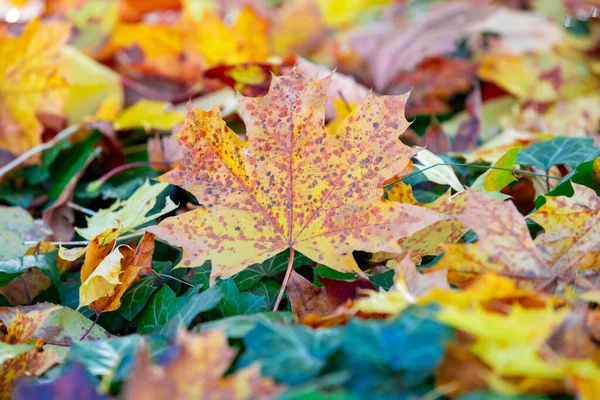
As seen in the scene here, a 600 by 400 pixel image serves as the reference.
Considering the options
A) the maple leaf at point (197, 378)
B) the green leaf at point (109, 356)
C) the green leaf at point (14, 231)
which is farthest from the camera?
the green leaf at point (14, 231)

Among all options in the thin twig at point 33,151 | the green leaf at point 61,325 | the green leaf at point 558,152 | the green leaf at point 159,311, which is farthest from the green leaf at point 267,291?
the thin twig at point 33,151

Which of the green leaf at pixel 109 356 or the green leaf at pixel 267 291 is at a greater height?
the green leaf at pixel 109 356

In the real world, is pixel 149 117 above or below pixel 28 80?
below

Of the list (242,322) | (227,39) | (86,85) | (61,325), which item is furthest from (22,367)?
(227,39)

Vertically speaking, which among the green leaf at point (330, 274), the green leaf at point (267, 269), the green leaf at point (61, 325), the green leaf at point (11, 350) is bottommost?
the green leaf at point (61, 325)

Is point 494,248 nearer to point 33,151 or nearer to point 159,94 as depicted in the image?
point 33,151

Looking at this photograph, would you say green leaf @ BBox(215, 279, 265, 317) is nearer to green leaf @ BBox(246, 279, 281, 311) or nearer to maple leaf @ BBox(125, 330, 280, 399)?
green leaf @ BBox(246, 279, 281, 311)

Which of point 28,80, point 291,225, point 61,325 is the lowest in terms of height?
point 61,325

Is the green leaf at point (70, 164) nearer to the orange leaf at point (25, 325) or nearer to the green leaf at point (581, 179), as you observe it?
the orange leaf at point (25, 325)
